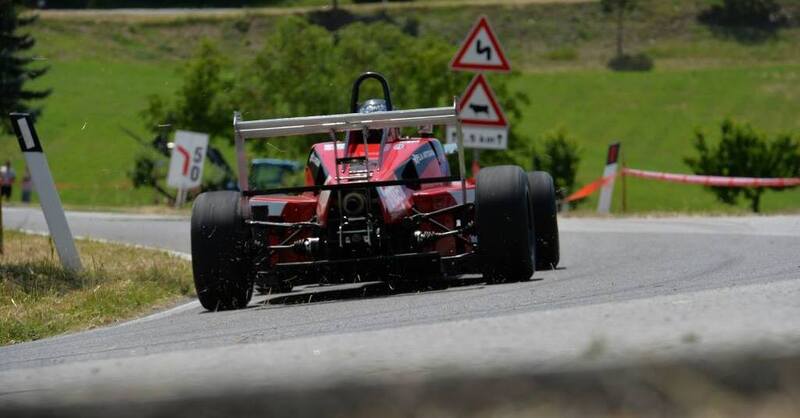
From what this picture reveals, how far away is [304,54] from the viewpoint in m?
41.8

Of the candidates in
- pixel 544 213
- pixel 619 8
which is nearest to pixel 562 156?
pixel 619 8

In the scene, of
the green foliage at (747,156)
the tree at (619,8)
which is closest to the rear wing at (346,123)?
the green foliage at (747,156)

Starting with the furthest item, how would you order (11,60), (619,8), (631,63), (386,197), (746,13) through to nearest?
(631,63), (619,8), (746,13), (11,60), (386,197)

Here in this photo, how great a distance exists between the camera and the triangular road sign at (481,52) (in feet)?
56.0

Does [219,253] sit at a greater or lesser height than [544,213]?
greater

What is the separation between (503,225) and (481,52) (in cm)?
917

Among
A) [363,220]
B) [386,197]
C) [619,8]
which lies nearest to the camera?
[363,220]

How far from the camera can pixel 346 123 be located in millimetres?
8750

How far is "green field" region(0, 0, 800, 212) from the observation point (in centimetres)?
5062

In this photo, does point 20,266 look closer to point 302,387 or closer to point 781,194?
point 302,387

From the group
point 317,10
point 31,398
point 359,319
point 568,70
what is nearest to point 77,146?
point 317,10

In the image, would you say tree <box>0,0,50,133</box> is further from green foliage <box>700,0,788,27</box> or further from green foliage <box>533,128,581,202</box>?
green foliage <box>700,0,788,27</box>

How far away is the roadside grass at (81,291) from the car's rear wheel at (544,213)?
8.95 feet

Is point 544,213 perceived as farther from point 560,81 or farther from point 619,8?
point 560,81
